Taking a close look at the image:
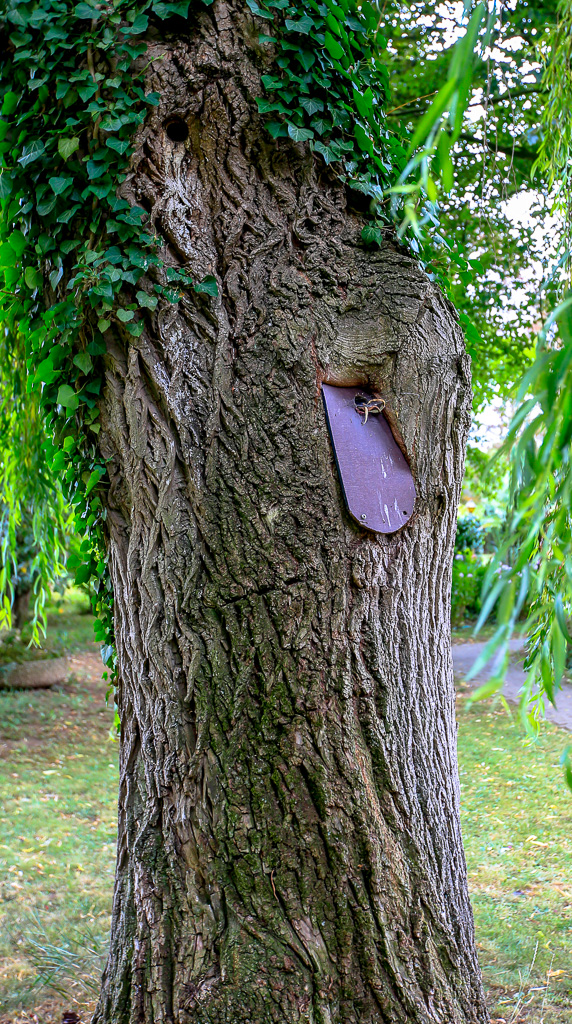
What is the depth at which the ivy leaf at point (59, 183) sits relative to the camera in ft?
6.88

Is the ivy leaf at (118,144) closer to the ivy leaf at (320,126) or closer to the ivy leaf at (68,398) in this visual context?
the ivy leaf at (320,126)

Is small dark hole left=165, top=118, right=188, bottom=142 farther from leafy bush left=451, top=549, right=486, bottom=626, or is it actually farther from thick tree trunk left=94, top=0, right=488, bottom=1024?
leafy bush left=451, top=549, right=486, bottom=626

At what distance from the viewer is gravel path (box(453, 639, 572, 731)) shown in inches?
275

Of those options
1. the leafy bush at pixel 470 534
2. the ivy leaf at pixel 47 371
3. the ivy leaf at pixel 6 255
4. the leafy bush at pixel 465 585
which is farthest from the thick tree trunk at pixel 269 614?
the leafy bush at pixel 470 534

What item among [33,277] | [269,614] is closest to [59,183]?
[33,277]

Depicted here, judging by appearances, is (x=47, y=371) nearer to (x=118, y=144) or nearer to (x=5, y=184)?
(x=5, y=184)

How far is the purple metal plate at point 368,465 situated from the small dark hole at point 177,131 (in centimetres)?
87

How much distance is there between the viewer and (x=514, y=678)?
852 cm

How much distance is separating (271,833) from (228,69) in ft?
7.12

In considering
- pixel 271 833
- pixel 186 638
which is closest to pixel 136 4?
pixel 186 638

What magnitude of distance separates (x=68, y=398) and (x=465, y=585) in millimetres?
10099

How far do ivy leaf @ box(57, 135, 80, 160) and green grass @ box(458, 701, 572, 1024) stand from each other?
6.15 feet

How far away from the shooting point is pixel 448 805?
2.18 m

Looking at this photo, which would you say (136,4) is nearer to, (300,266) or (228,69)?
(228,69)
